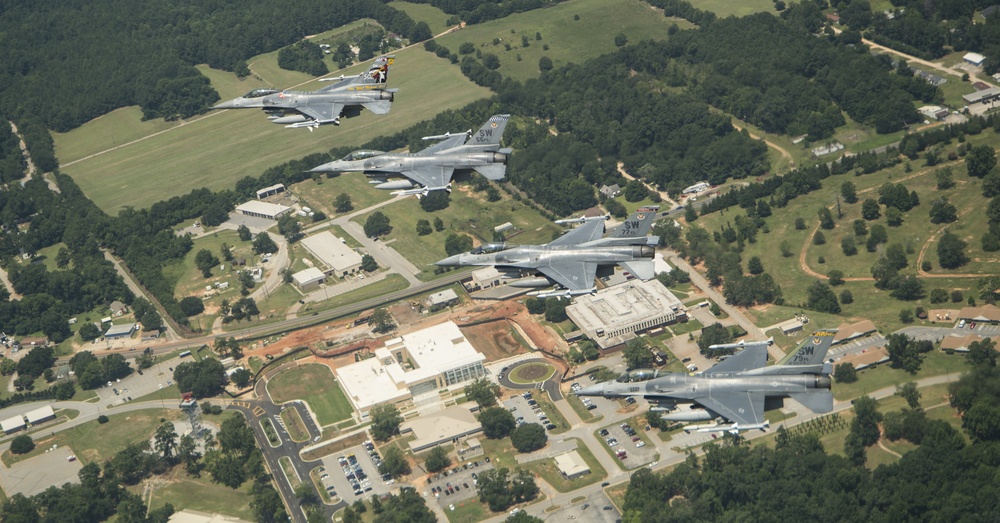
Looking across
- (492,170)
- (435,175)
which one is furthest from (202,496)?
(492,170)

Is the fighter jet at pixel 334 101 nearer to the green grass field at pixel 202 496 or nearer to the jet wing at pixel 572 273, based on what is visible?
the jet wing at pixel 572 273

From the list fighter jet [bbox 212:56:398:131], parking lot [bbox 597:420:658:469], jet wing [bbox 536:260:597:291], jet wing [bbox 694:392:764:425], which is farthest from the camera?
parking lot [bbox 597:420:658:469]

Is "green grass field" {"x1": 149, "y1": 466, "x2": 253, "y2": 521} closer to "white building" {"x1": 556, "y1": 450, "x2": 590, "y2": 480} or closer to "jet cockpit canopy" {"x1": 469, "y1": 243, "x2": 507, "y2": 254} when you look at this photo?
"white building" {"x1": 556, "y1": 450, "x2": 590, "y2": 480}

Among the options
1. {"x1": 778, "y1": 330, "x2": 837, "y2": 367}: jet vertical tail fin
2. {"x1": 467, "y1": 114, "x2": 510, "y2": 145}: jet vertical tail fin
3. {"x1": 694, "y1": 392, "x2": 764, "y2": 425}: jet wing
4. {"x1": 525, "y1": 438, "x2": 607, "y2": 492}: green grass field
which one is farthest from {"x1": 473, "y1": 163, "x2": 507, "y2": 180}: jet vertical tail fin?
{"x1": 525, "y1": 438, "x2": 607, "y2": 492}: green grass field

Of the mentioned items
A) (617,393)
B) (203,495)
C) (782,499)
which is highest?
(617,393)

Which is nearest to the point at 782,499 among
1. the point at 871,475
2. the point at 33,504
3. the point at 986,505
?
the point at 871,475

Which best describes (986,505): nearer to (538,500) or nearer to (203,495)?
(538,500)

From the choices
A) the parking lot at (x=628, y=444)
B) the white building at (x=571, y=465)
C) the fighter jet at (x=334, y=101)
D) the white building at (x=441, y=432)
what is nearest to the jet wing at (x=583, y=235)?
the fighter jet at (x=334, y=101)
